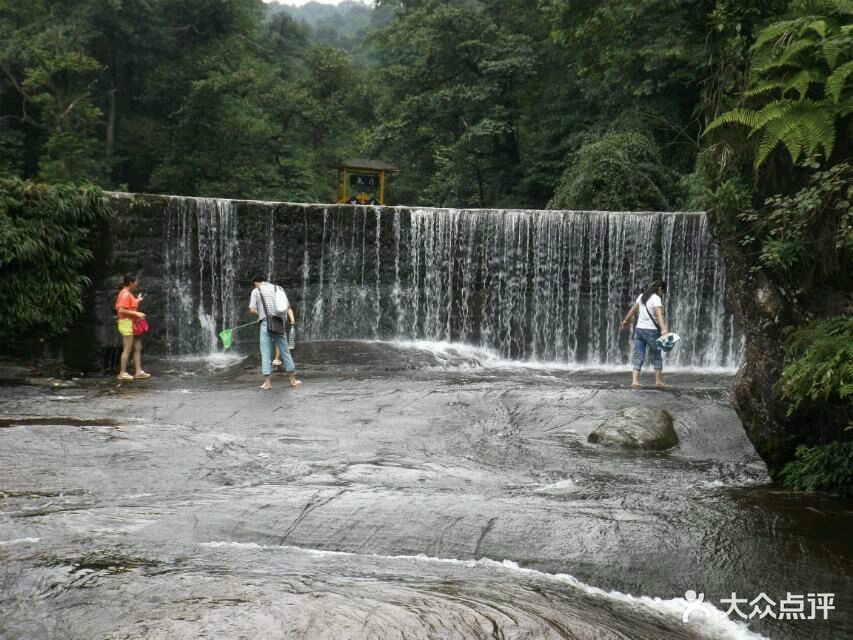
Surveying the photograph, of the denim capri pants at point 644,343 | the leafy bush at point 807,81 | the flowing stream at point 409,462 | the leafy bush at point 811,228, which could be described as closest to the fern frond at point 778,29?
the leafy bush at point 807,81

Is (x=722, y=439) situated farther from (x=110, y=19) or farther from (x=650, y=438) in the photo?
(x=110, y=19)

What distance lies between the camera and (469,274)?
18.0 meters

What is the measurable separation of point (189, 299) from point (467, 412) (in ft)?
26.7

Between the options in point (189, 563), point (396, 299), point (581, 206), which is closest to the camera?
point (189, 563)

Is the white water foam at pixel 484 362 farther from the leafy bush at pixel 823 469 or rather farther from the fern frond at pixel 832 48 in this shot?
the fern frond at pixel 832 48

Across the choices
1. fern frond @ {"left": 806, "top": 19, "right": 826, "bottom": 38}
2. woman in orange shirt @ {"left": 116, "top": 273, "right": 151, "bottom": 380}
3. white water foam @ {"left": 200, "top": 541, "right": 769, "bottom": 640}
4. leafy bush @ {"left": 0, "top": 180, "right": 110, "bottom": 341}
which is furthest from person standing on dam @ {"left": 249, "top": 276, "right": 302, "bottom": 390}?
fern frond @ {"left": 806, "top": 19, "right": 826, "bottom": 38}

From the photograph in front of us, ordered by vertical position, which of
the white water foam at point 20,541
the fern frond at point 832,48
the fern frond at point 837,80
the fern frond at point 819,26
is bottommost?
the white water foam at point 20,541

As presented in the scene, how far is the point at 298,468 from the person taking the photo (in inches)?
329

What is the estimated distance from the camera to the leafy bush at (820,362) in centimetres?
617

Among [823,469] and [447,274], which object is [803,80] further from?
[447,274]

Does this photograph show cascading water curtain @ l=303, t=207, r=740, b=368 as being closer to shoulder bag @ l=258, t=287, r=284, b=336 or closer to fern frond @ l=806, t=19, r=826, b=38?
shoulder bag @ l=258, t=287, r=284, b=336

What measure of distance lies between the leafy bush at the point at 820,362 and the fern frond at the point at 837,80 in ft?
5.75

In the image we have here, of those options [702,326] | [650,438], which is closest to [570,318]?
[702,326]

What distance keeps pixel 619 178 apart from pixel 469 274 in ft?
20.5
